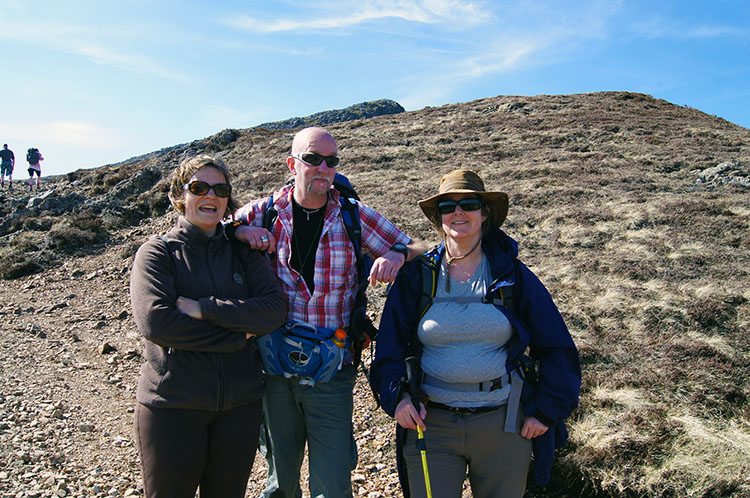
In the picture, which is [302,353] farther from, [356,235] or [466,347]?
[466,347]

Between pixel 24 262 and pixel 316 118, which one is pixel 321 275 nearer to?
pixel 24 262

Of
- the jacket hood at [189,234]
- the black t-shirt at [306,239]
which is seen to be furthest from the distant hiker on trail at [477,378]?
the jacket hood at [189,234]

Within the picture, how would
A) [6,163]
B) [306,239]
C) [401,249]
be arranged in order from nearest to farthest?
[401,249], [306,239], [6,163]

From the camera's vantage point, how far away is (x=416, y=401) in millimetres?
2791

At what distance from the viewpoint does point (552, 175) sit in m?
14.9

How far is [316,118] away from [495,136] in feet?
Answer: 114

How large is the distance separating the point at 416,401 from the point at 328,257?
113 cm

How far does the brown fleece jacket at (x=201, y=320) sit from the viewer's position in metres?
2.63

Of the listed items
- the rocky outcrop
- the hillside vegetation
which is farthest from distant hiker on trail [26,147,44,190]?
the rocky outcrop

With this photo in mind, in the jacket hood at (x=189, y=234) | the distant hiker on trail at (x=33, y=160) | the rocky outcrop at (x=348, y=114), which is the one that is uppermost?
the rocky outcrop at (x=348, y=114)

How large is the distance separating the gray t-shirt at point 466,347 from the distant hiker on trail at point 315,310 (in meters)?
0.48

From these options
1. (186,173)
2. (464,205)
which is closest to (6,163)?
(186,173)

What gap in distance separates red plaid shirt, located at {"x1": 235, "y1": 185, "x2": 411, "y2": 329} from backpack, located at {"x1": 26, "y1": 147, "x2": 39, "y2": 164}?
31.7 m

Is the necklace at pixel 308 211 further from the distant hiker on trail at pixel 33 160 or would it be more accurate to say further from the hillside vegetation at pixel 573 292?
the distant hiker on trail at pixel 33 160
